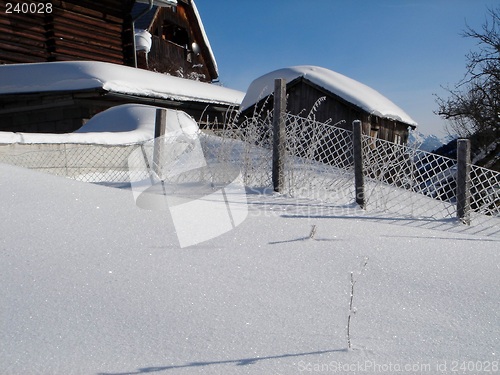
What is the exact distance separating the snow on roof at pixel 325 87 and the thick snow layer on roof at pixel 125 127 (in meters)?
2.46

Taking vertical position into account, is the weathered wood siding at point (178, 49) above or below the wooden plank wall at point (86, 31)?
above

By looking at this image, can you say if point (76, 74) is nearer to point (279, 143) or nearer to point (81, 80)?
point (81, 80)

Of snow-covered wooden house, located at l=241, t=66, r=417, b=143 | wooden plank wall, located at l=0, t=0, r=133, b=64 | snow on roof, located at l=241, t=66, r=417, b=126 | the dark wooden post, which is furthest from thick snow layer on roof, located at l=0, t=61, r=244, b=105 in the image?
the dark wooden post

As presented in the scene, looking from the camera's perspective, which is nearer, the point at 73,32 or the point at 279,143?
the point at 279,143

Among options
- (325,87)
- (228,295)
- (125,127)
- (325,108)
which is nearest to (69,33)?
(125,127)

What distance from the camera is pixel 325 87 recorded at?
10602mm

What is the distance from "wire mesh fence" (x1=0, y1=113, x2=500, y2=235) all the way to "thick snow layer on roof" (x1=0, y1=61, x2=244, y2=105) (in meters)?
2.47

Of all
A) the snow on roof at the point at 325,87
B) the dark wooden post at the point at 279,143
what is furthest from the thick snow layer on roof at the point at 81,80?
the dark wooden post at the point at 279,143

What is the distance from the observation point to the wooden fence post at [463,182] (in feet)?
15.1

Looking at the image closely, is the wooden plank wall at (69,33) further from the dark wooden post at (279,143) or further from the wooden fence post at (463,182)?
the wooden fence post at (463,182)

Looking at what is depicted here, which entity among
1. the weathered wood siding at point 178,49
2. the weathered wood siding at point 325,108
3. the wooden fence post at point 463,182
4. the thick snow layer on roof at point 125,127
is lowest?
the wooden fence post at point 463,182

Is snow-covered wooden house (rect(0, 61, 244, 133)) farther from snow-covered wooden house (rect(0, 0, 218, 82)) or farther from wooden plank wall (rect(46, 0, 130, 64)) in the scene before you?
wooden plank wall (rect(46, 0, 130, 64))

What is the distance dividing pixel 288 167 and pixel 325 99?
6068mm

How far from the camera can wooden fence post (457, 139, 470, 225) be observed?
4602 millimetres
